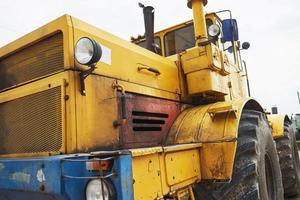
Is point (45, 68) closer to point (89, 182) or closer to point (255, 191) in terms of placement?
point (89, 182)

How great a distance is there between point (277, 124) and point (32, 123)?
4425 millimetres

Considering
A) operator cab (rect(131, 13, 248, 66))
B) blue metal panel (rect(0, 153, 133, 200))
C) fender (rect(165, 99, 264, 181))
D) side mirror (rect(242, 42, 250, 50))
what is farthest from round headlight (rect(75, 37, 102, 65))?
side mirror (rect(242, 42, 250, 50))

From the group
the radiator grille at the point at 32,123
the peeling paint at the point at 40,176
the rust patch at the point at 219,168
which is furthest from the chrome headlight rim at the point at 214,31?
the peeling paint at the point at 40,176

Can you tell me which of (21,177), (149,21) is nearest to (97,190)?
(21,177)

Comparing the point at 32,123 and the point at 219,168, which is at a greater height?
the point at 32,123

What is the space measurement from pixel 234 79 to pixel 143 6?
1771 mm

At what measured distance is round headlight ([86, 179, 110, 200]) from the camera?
199 cm

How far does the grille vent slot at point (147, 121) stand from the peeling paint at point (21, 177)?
1050 millimetres

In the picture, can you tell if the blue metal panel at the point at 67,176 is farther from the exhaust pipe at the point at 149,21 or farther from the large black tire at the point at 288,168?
the large black tire at the point at 288,168

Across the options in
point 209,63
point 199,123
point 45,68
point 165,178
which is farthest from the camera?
point 209,63

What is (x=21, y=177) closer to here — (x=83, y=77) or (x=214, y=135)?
(x=83, y=77)

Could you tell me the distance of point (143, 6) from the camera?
4238mm

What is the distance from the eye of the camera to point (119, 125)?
284 cm

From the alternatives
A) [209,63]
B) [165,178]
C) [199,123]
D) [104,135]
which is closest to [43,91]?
[104,135]
